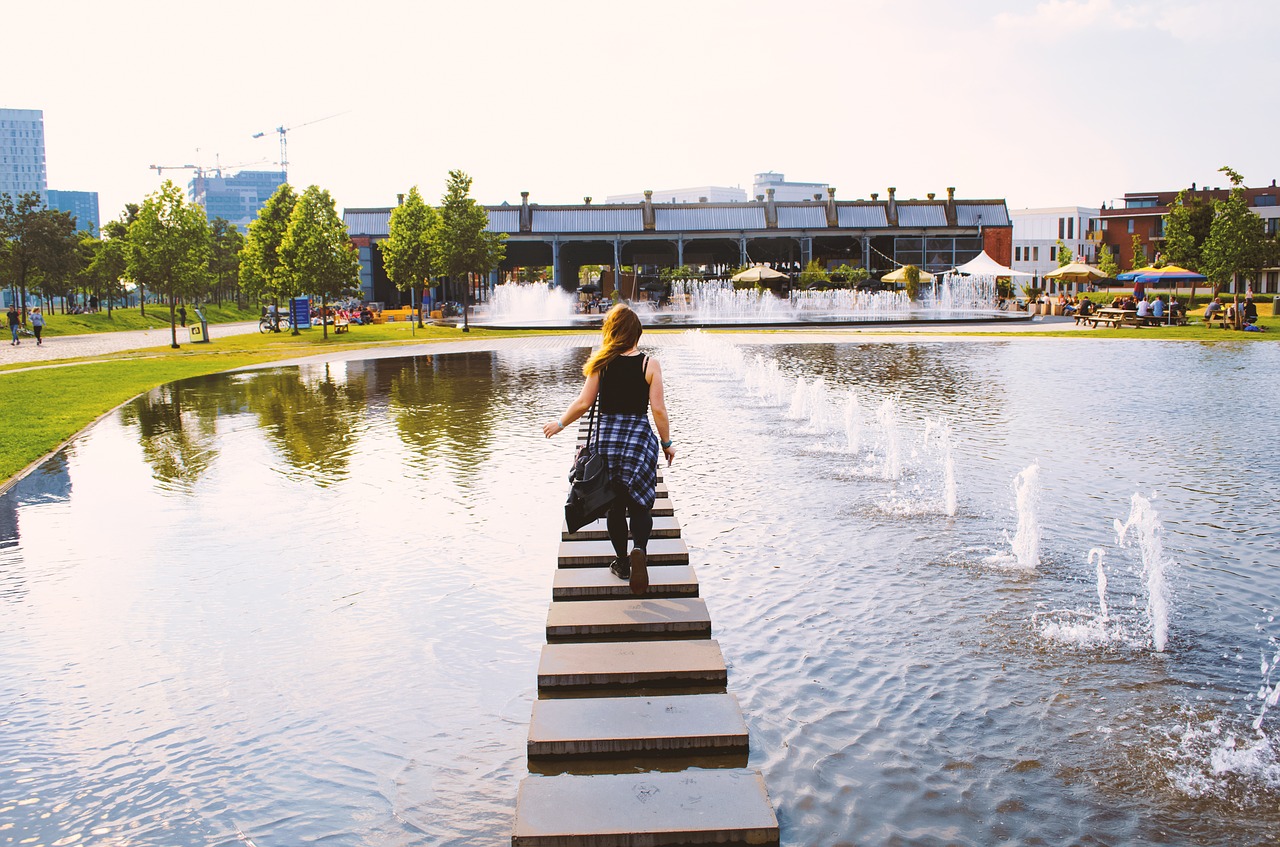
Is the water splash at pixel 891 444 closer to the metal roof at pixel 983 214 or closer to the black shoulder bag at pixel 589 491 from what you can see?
the black shoulder bag at pixel 589 491

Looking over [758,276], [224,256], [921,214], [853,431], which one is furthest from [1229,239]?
[224,256]

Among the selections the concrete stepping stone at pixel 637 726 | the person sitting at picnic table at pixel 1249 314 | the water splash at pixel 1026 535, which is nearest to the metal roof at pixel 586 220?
the person sitting at picnic table at pixel 1249 314

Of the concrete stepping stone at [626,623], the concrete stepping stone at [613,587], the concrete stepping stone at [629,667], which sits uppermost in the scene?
the concrete stepping stone at [613,587]

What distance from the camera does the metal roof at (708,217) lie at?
205ft

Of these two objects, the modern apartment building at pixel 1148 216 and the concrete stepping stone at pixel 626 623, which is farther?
the modern apartment building at pixel 1148 216

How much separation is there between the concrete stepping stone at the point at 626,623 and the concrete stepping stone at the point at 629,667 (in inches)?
8.7

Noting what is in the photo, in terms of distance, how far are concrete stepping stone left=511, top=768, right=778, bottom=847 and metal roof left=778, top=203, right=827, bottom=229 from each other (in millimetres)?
60914

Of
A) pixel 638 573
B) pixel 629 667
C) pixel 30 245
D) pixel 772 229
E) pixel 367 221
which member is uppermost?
pixel 367 221

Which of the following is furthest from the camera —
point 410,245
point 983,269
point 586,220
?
point 586,220

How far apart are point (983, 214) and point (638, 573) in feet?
206

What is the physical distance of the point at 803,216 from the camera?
208 ft

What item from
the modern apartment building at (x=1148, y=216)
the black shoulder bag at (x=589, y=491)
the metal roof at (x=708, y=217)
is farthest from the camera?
the modern apartment building at (x=1148, y=216)

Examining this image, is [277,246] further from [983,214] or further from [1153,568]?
[1153,568]

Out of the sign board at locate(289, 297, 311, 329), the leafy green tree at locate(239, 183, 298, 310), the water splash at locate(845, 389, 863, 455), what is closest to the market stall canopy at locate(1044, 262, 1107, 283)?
the sign board at locate(289, 297, 311, 329)
